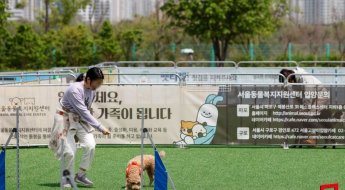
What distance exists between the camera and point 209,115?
753 inches

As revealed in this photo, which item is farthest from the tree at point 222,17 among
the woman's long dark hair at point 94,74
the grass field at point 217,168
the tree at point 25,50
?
the woman's long dark hair at point 94,74

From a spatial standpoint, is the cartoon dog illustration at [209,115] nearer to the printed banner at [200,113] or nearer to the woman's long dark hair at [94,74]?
the printed banner at [200,113]

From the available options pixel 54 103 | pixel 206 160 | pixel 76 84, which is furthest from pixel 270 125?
pixel 76 84

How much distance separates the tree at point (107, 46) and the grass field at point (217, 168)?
3163 centimetres

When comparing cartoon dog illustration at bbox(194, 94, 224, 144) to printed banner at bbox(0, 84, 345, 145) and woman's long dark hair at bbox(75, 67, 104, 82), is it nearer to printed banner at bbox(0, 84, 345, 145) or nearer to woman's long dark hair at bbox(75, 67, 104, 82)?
printed banner at bbox(0, 84, 345, 145)

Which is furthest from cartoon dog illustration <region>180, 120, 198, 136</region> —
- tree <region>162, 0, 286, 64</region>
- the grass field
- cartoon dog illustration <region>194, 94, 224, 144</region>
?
tree <region>162, 0, 286, 64</region>

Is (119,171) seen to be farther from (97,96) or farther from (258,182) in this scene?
(97,96)

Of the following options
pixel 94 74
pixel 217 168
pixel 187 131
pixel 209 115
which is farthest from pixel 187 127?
pixel 94 74

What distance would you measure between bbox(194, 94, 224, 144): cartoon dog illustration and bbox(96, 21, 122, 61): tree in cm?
3162

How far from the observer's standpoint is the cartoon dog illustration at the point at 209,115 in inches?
752

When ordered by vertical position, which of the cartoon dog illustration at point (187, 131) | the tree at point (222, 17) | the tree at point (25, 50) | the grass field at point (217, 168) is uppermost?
the tree at point (222, 17)

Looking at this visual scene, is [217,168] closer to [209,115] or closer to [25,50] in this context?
[209,115]

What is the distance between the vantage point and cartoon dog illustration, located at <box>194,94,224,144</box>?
19109 mm

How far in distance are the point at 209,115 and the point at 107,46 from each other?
104 feet
